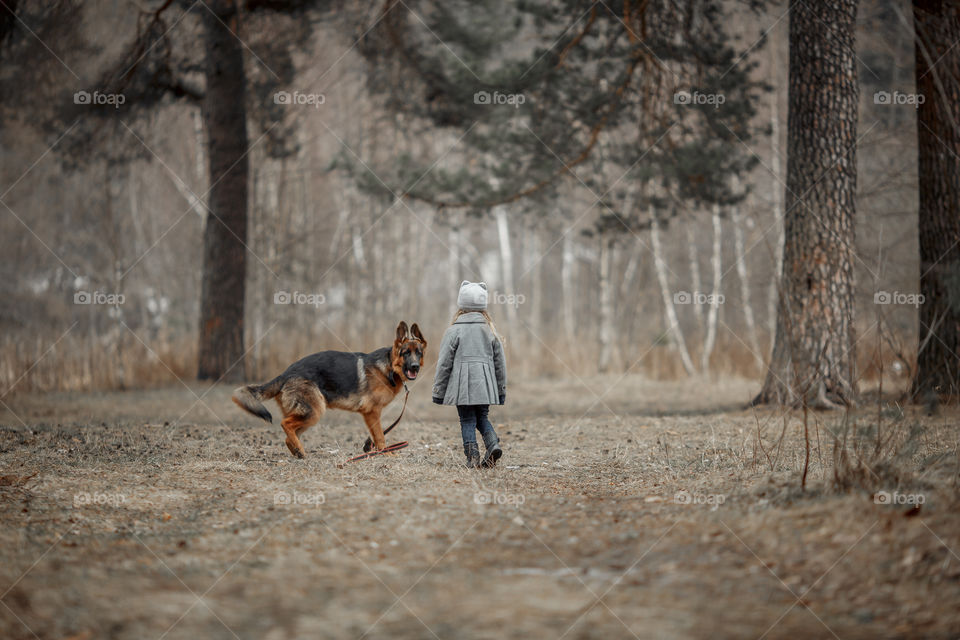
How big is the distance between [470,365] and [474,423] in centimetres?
57

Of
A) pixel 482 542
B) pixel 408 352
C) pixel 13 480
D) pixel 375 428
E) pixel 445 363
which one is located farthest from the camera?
pixel 375 428

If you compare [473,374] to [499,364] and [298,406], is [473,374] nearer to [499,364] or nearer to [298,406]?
[499,364]

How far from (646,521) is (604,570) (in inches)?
40.9

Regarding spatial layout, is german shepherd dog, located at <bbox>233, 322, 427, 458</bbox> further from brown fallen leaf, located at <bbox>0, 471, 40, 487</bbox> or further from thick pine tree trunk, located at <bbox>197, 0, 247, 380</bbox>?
thick pine tree trunk, located at <bbox>197, 0, 247, 380</bbox>

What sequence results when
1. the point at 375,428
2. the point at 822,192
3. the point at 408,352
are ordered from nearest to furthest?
the point at 408,352 → the point at 375,428 → the point at 822,192

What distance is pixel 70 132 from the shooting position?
14.8 meters

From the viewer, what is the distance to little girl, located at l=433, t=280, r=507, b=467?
6945 mm

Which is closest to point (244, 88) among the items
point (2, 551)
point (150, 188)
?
point (2, 551)

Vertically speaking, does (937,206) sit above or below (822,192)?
below

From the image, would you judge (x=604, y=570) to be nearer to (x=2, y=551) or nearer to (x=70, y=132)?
(x=2, y=551)

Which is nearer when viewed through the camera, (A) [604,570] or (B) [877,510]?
(A) [604,570]

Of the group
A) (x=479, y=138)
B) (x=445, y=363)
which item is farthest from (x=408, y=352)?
(x=479, y=138)

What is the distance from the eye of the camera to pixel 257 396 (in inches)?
293

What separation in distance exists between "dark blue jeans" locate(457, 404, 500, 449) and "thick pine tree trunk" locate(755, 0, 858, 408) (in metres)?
4.67
